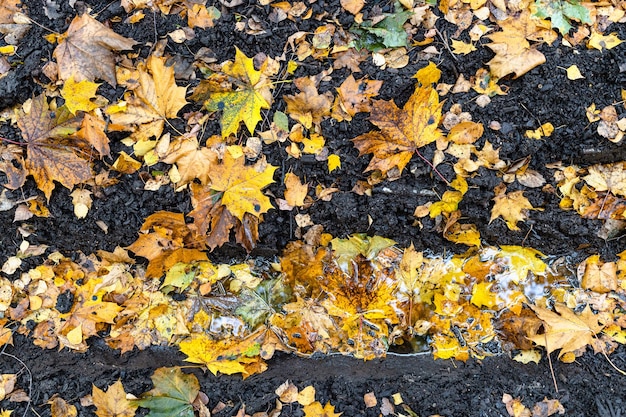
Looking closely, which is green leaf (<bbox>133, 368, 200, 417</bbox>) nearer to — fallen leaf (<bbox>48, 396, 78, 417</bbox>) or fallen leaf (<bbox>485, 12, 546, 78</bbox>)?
fallen leaf (<bbox>48, 396, 78, 417</bbox>)

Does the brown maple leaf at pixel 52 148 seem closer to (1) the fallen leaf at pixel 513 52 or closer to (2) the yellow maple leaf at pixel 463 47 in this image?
(2) the yellow maple leaf at pixel 463 47

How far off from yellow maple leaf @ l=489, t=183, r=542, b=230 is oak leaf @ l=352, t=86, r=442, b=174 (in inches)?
16.6

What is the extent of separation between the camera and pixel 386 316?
2424 mm

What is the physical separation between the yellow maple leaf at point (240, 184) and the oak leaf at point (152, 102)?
34cm

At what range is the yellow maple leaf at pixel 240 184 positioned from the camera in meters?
2.10

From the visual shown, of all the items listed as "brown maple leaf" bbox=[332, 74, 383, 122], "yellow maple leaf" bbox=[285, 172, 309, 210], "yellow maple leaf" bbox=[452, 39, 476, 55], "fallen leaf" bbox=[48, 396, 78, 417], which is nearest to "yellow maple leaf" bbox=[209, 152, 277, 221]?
"yellow maple leaf" bbox=[285, 172, 309, 210]

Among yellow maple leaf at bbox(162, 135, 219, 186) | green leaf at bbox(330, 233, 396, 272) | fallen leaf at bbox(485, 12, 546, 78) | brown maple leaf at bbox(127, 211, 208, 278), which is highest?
fallen leaf at bbox(485, 12, 546, 78)

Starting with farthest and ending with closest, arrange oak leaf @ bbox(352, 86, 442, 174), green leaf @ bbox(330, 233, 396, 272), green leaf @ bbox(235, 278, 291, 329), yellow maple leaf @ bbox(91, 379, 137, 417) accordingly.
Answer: green leaf @ bbox(235, 278, 291, 329), green leaf @ bbox(330, 233, 396, 272), yellow maple leaf @ bbox(91, 379, 137, 417), oak leaf @ bbox(352, 86, 442, 174)

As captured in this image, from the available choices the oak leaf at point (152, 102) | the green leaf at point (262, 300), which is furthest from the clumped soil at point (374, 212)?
the green leaf at point (262, 300)

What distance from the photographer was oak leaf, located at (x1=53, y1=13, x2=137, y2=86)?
2.11 metres

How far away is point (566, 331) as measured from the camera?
2281 millimetres

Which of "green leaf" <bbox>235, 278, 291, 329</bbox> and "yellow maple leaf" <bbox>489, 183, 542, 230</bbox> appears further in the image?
"green leaf" <bbox>235, 278, 291, 329</bbox>

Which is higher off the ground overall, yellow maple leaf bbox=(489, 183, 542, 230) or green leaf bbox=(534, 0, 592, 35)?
green leaf bbox=(534, 0, 592, 35)

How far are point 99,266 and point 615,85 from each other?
2.72m
